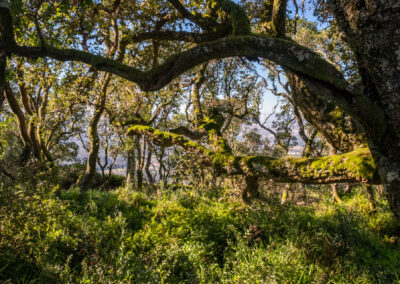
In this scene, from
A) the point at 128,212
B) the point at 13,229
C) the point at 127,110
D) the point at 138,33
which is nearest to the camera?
the point at 13,229

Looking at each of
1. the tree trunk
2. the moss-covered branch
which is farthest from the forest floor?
the tree trunk

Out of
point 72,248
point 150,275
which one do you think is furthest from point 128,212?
point 150,275

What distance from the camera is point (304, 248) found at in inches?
170

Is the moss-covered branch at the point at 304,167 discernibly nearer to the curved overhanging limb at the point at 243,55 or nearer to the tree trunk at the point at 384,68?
the tree trunk at the point at 384,68

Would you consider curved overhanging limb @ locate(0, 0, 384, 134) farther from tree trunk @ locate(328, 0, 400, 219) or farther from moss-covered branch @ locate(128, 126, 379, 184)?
moss-covered branch @ locate(128, 126, 379, 184)

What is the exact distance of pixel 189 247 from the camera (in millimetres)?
4156

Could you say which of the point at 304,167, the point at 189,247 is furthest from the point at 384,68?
the point at 189,247

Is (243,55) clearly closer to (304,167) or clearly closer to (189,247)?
(304,167)

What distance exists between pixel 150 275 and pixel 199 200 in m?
4.64

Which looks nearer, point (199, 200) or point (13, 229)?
point (13, 229)

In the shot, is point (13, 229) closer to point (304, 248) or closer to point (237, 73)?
point (304, 248)

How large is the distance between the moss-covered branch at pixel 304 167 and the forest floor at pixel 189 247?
1.38m

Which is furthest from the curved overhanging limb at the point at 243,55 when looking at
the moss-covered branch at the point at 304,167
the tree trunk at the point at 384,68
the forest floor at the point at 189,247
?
the forest floor at the point at 189,247

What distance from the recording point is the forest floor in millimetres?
3385
